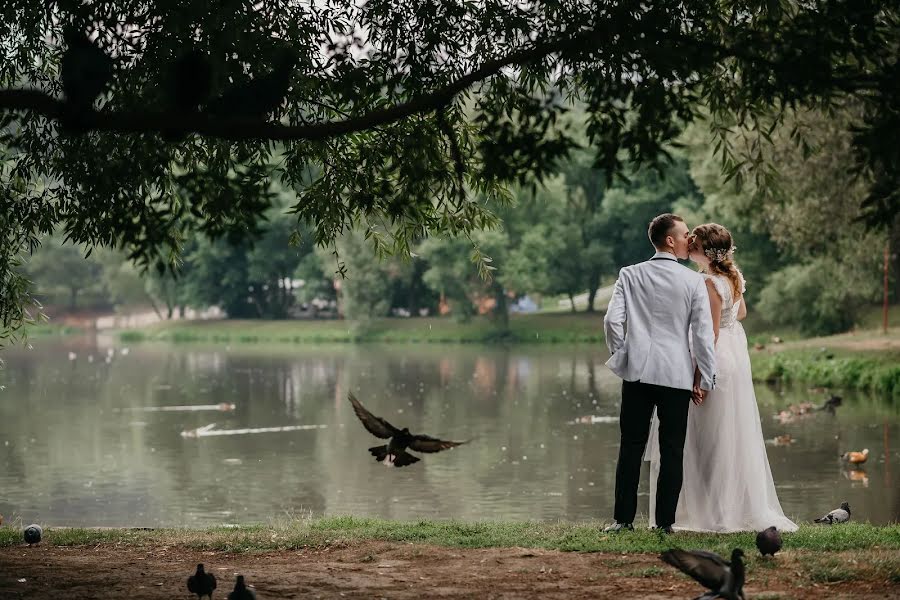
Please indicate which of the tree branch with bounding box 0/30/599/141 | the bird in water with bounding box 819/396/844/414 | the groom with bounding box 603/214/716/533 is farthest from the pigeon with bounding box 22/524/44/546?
the bird in water with bounding box 819/396/844/414

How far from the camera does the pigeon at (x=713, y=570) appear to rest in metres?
5.55

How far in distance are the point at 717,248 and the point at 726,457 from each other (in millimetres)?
1450

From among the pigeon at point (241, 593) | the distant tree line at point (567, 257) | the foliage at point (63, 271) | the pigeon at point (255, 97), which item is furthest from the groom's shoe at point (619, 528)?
the foliage at point (63, 271)

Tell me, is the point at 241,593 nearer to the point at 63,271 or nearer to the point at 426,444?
the point at 426,444

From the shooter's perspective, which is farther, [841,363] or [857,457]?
[841,363]

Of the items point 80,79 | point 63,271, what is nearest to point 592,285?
point 63,271

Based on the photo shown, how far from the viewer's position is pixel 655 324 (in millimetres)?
7824

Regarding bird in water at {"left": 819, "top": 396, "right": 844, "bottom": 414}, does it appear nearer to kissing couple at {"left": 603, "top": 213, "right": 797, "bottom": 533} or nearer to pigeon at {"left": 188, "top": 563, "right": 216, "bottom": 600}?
kissing couple at {"left": 603, "top": 213, "right": 797, "bottom": 533}

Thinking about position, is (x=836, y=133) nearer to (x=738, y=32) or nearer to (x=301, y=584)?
(x=738, y=32)

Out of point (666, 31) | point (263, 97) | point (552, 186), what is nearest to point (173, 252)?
point (263, 97)

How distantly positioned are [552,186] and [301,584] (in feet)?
180

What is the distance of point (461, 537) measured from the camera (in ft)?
26.6

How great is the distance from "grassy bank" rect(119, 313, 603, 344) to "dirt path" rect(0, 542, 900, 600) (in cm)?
4971

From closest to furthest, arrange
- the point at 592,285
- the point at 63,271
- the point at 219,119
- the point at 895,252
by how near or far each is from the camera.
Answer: the point at 219,119
the point at 895,252
the point at 592,285
the point at 63,271
